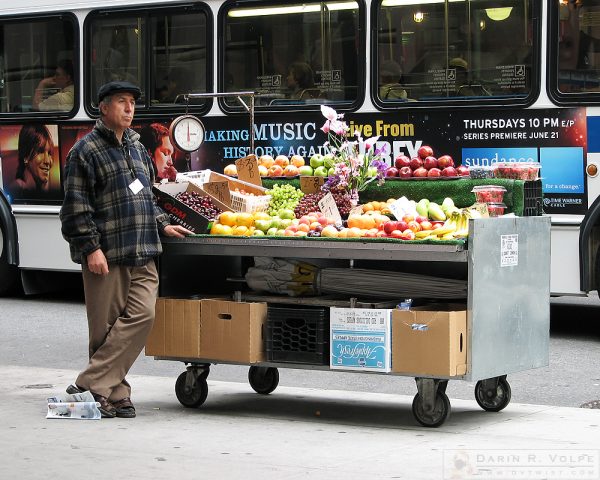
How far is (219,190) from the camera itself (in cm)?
881

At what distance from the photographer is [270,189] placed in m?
9.22

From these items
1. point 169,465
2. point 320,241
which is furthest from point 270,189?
point 169,465

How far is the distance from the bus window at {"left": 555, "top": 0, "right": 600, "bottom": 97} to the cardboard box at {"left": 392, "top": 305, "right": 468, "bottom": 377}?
4549 millimetres

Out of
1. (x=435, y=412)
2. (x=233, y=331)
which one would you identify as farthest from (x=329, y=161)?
(x=435, y=412)

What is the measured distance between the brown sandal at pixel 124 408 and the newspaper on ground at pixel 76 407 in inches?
6.2

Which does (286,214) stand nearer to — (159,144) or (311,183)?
(311,183)

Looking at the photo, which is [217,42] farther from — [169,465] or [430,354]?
[169,465]

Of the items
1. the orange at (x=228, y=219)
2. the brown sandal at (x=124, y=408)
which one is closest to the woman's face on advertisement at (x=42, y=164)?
the orange at (x=228, y=219)

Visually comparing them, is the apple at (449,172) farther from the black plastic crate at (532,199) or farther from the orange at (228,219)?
the orange at (228,219)

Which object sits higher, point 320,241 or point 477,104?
point 477,104

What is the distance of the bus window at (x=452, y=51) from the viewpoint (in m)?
11.9

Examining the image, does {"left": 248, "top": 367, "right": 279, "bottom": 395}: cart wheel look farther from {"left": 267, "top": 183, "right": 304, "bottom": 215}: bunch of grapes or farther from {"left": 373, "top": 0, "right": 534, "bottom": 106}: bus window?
{"left": 373, "top": 0, "right": 534, "bottom": 106}: bus window

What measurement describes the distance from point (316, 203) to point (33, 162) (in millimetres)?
6947

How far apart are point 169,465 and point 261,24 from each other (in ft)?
24.8
